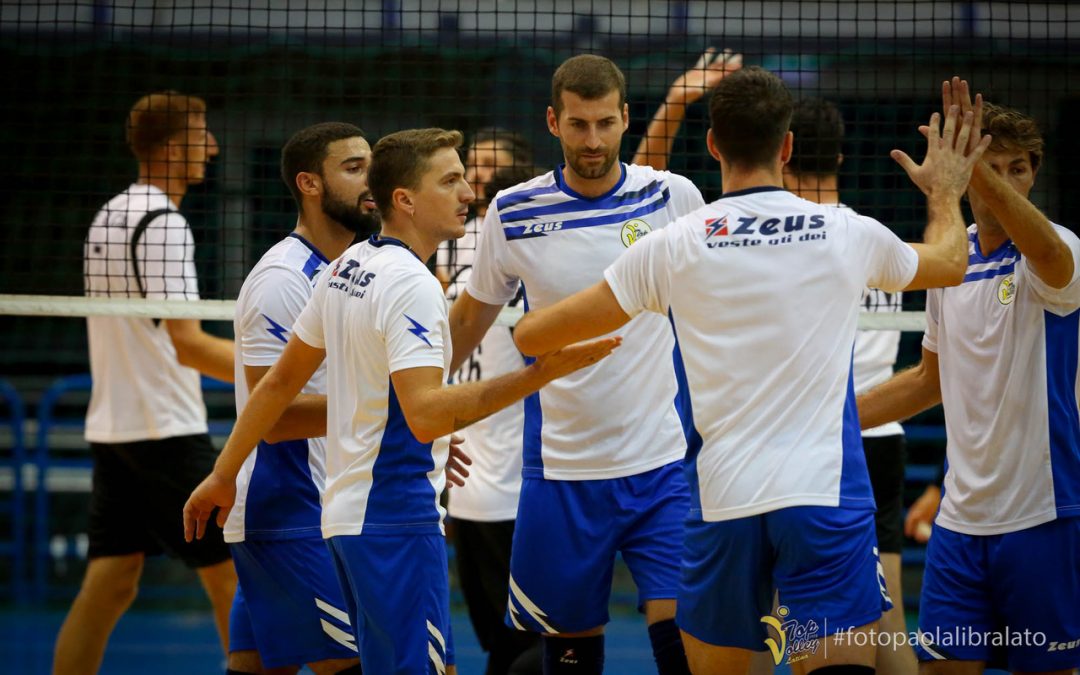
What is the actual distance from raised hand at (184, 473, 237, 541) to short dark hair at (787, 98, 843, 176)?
3.30 meters

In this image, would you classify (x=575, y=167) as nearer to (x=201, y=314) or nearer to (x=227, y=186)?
(x=201, y=314)

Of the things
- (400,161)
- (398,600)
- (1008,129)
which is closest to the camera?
(398,600)

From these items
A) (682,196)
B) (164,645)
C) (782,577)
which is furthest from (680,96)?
(164,645)

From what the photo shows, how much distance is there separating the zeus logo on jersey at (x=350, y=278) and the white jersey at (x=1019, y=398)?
87.0 inches

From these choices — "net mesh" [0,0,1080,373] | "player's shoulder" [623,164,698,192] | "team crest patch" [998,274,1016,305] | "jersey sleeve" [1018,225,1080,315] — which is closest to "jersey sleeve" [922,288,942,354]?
"team crest patch" [998,274,1016,305]

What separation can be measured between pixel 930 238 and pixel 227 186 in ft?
34.4

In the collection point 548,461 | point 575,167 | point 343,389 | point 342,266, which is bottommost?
point 548,461

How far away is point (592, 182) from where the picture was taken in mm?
5410

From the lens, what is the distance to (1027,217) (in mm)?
4676

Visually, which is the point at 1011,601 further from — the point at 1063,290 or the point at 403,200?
the point at 403,200

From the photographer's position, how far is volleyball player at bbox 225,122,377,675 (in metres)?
5.14

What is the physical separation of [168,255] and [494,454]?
1.94 m

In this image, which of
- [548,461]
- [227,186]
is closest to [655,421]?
[548,461]

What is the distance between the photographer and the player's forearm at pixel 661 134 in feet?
20.6
